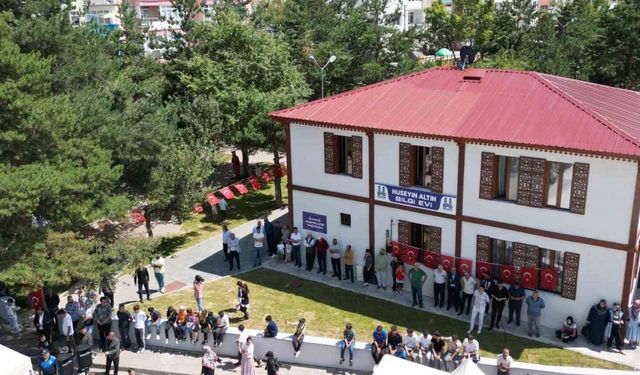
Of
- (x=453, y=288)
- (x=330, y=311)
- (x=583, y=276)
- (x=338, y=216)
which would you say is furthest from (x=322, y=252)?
(x=583, y=276)

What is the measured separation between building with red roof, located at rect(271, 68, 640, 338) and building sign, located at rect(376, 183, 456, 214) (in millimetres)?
36

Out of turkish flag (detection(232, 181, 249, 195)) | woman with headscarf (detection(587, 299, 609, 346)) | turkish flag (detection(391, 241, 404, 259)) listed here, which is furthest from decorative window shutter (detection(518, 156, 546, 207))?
turkish flag (detection(232, 181, 249, 195))

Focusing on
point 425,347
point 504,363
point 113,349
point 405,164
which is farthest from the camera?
point 405,164

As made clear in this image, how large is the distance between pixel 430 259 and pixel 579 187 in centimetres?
528

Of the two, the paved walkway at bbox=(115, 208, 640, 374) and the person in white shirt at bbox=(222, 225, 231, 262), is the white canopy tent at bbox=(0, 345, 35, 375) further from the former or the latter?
the person in white shirt at bbox=(222, 225, 231, 262)

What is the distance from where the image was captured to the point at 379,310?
65.1 feet

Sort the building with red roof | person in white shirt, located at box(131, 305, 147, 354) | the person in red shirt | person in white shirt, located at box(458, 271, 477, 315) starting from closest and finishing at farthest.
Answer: the building with red roof < person in white shirt, located at box(131, 305, 147, 354) < person in white shirt, located at box(458, 271, 477, 315) < the person in red shirt

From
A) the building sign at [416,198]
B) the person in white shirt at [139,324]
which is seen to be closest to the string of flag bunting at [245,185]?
the person in white shirt at [139,324]

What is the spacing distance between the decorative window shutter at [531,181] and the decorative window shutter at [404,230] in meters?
3.93

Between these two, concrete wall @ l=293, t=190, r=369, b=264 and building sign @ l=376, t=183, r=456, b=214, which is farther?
concrete wall @ l=293, t=190, r=369, b=264

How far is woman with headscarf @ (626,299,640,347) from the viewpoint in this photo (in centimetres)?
1706

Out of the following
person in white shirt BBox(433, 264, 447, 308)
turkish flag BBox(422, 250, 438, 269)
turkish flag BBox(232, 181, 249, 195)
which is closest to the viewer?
person in white shirt BBox(433, 264, 447, 308)

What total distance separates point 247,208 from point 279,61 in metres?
7.30

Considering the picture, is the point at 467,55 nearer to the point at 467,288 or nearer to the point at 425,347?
the point at 467,288
